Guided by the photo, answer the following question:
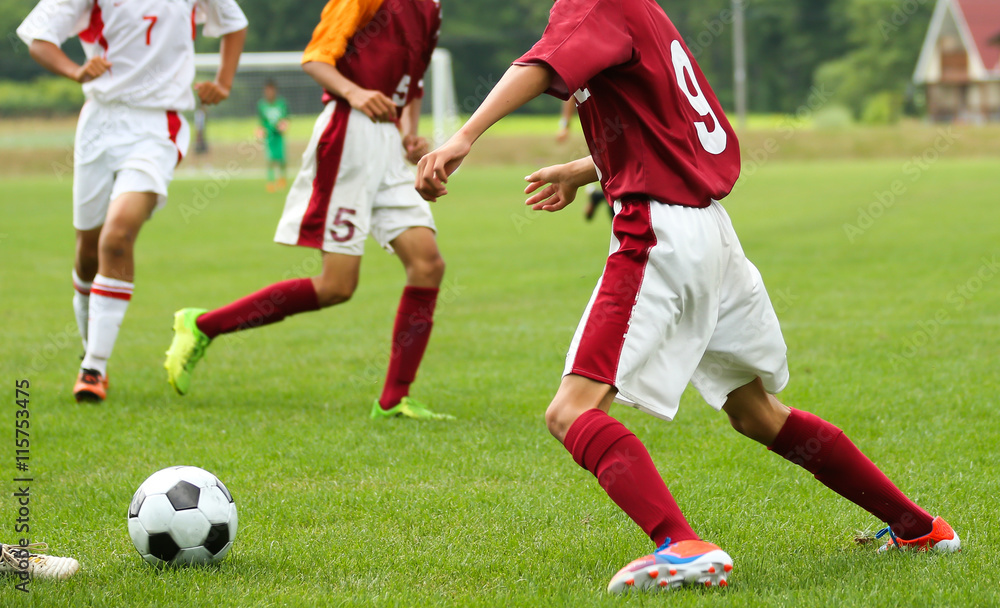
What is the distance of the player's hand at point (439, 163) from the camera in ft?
7.89

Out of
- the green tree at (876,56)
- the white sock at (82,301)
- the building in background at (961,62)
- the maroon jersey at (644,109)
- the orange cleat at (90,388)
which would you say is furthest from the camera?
the green tree at (876,56)

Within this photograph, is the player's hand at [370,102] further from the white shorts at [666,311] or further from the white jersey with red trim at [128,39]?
the white shorts at [666,311]

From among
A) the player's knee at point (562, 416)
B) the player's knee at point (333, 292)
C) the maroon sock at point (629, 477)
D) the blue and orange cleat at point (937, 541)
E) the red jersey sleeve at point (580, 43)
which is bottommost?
the player's knee at point (333, 292)

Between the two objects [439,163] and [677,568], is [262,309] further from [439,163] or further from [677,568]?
[677,568]

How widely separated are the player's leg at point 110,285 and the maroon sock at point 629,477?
10.9ft

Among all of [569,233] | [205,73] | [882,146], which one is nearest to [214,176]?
[205,73]

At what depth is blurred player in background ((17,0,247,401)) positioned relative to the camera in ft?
17.1

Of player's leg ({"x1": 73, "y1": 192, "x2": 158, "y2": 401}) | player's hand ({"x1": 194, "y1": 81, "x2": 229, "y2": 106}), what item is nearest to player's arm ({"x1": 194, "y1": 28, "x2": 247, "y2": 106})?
player's hand ({"x1": 194, "y1": 81, "x2": 229, "y2": 106})

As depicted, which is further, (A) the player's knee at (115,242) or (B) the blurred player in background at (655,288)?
(A) the player's knee at (115,242)

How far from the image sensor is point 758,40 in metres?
65.4

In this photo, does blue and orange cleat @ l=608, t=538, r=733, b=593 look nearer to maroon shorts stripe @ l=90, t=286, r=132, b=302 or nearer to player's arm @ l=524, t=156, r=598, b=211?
player's arm @ l=524, t=156, r=598, b=211

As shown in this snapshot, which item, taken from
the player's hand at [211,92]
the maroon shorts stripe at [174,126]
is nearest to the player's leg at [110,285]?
the maroon shorts stripe at [174,126]

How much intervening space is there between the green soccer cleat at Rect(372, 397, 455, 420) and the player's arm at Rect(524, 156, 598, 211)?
2.05m

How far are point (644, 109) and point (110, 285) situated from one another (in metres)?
A: 3.42
